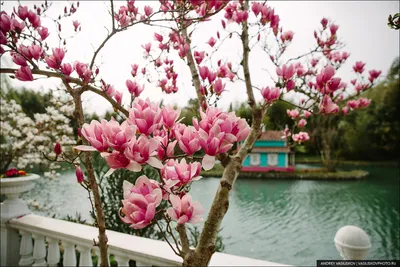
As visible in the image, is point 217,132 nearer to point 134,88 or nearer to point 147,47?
point 134,88

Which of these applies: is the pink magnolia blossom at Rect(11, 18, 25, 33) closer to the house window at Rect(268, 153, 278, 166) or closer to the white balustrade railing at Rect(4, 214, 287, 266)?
the white balustrade railing at Rect(4, 214, 287, 266)

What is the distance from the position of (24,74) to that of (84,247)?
123 centimetres

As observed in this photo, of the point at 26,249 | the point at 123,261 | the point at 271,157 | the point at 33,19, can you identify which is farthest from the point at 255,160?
the point at 33,19

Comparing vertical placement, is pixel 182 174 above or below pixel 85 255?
above

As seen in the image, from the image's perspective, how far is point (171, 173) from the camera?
0.53 m

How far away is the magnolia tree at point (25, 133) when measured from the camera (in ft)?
18.4

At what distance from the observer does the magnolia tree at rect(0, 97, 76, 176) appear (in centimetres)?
562

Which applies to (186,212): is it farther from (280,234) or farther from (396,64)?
(396,64)

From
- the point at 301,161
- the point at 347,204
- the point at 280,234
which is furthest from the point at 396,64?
the point at 280,234

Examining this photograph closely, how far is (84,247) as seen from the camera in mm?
1697

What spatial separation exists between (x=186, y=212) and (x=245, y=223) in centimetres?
633

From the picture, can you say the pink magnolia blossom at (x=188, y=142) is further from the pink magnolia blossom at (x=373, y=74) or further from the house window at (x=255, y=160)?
the house window at (x=255, y=160)

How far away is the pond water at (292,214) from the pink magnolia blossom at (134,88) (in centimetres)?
361

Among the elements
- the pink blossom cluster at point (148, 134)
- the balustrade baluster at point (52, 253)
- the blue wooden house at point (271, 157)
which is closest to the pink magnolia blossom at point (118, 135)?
the pink blossom cluster at point (148, 134)
